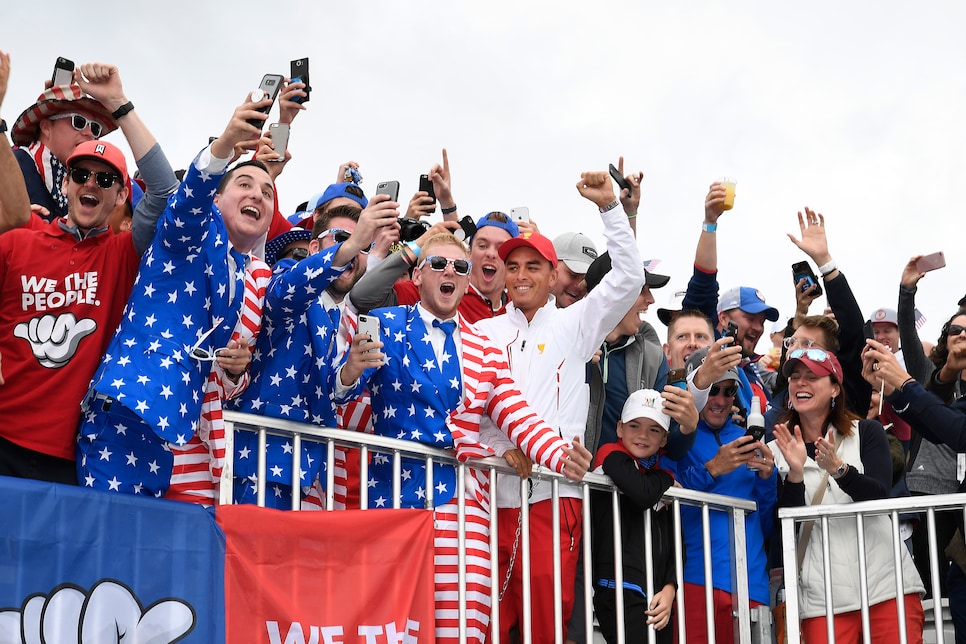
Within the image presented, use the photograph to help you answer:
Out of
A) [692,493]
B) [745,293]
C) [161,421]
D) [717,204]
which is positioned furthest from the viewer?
[745,293]

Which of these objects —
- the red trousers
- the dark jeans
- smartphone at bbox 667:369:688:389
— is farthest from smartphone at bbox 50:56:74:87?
smartphone at bbox 667:369:688:389

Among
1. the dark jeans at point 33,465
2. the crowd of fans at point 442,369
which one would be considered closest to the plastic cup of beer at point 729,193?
the crowd of fans at point 442,369

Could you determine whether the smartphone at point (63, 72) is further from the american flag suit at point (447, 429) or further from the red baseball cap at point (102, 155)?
the american flag suit at point (447, 429)

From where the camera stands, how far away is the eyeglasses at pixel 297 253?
22.8 feet

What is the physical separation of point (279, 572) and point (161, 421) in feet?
2.99

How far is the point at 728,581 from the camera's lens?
7.04 m

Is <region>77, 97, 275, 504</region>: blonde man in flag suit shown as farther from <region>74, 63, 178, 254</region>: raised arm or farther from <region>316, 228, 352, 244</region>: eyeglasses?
<region>316, 228, 352, 244</region>: eyeglasses

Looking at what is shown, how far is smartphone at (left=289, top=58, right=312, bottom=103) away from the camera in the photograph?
25.8 ft

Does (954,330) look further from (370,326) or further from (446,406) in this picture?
(370,326)

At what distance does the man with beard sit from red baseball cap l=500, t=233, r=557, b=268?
139 cm

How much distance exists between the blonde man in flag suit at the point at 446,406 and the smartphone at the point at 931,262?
3.23 metres

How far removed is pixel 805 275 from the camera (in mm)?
8805

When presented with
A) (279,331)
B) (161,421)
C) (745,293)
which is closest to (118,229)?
(279,331)

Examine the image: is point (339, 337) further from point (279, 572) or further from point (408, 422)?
point (279, 572)
